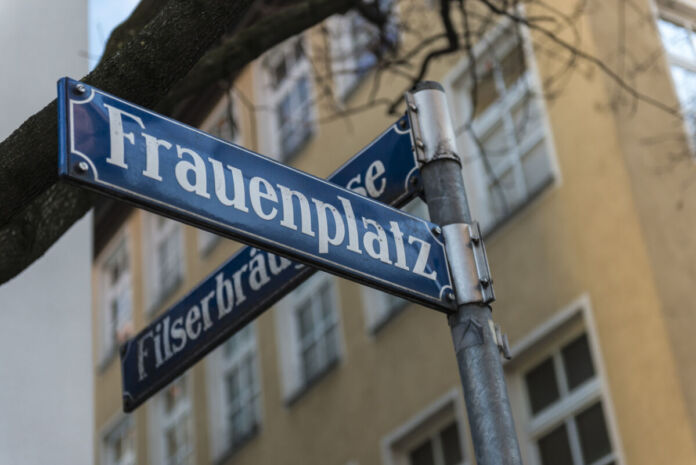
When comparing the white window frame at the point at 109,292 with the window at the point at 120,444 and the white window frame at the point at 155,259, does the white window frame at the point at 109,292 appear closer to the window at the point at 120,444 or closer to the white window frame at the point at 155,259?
the white window frame at the point at 155,259

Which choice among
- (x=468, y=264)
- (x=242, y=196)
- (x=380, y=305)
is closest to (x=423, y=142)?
(x=468, y=264)

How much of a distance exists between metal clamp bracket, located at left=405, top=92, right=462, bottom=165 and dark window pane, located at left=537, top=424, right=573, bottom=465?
7.45m

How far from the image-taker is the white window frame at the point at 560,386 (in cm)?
1002

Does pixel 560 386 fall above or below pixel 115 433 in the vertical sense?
below

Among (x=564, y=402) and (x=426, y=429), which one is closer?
(x=564, y=402)

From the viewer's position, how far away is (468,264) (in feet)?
10.9

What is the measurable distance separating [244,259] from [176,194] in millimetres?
854

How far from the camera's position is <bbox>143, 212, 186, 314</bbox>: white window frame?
18003mm

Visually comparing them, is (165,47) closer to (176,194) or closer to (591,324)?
(176,194)

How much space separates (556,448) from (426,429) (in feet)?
6.41

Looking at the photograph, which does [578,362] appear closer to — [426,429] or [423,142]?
[426,429]

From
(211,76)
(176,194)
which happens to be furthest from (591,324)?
(176,194)

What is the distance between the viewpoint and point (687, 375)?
367 inches

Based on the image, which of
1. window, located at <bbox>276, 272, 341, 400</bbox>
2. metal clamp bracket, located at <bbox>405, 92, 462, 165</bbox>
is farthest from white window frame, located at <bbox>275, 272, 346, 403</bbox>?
metal clamp bracket, located at <bbox>405, 92, 462, 165</bbox>
